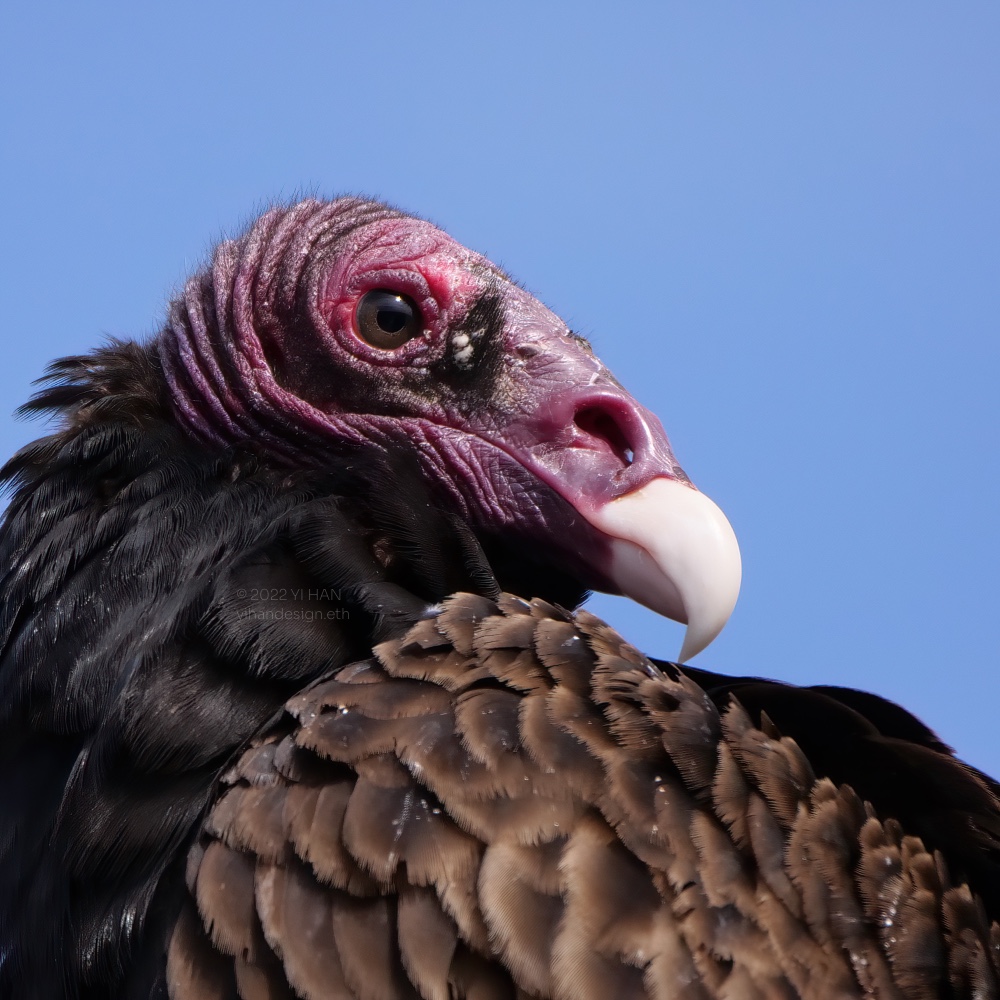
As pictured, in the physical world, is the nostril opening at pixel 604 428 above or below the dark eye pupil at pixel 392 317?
above

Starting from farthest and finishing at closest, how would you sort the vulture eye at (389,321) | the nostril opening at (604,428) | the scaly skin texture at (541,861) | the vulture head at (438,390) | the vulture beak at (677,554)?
the vulture eye at (389,321)
the nostril opening at (604,428)
the vulture head at (438,390)
the vulture beak at (677,554)
the scaly skin texture at (541,861)

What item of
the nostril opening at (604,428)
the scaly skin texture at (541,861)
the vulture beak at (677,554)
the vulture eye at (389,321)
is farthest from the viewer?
the vulture eye at (389,321)

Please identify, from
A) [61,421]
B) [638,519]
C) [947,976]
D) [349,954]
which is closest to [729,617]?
[638,519]

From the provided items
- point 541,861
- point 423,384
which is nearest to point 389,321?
point 423,384

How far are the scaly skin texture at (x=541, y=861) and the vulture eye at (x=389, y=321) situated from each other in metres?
1.09

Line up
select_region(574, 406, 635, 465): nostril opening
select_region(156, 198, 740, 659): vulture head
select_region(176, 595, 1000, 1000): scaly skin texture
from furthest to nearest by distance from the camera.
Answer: select_region(574, 406, 635, 465): nostril opening → select_region(156, 198, 740, 659): vulture head → select_region(176, 595, 1000, 1000): scaly skin texture

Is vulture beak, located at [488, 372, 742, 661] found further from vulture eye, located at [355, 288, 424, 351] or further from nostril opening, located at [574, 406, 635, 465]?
vulture eye, located at [355, 288, 424, 351]

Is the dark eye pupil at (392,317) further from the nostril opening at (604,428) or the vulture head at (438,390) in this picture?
the nostril opening at (604,428)

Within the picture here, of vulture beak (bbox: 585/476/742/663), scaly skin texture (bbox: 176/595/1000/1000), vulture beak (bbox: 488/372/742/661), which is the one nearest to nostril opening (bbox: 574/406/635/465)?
vulture beak (bbox: 488/372/742/661)

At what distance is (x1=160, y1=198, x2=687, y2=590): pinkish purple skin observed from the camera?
9.75ft

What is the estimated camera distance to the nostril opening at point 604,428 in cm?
296

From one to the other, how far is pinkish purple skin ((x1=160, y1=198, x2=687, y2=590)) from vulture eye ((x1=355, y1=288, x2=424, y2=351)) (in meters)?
0.02

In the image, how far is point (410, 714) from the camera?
2.25 m

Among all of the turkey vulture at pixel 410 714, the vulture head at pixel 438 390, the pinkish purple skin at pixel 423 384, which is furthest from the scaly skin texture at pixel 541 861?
the pinkish purple skin at pixel 423 384
